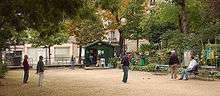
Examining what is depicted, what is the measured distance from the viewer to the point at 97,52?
5634 centimetres

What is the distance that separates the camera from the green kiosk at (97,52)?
185 ft

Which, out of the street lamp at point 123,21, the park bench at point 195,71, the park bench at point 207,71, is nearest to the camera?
the park bench at point 195,71

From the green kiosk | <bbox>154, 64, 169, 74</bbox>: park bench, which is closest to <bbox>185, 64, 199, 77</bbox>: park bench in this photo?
<bbox>154, 64, 169, 74</bbox>: park bench

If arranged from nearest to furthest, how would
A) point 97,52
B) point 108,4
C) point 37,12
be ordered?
point 108,4
point 37,12
point 97,52

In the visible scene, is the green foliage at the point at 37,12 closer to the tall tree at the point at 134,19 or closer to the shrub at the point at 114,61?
the shrub at the point at 114,61

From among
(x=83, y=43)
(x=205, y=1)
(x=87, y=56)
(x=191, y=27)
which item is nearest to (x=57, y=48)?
(x=83, y=43)

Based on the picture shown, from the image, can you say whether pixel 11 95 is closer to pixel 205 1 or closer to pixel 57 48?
pixel 205 1

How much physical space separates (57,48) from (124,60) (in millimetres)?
53523

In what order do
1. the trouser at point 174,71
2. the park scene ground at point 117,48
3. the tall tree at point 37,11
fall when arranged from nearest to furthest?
the tall tree at point 37,11 < the park scene ground at point 117,48 < the trouser at point 174,71

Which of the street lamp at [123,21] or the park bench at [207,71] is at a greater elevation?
the street lamp at [123,21]

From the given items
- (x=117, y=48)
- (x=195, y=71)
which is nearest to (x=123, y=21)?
(x=117, y=48)

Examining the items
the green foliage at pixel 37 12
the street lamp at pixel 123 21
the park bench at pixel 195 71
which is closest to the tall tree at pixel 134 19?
the street lamp at pixel 123 21

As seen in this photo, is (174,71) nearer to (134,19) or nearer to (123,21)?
(134,19)

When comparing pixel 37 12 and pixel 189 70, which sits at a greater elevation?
pixel 37 12
